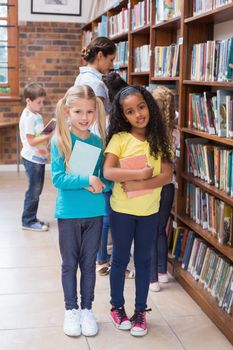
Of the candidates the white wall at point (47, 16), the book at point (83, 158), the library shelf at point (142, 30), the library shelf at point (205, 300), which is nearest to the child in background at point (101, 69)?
the library shelf at point (205, 300)

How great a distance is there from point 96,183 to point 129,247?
408 mm

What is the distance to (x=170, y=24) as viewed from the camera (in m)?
3.62

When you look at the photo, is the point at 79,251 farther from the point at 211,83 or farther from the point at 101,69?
the point at 101,69

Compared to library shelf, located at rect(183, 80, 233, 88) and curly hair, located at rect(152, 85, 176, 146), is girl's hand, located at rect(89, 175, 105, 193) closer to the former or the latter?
curly hair, located at rect(152, 85, 176, 146)

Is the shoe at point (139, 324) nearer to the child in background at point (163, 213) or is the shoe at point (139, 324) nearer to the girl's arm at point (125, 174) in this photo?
the child in background at point (163, 213)

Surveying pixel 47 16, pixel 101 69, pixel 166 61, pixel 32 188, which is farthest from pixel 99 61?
pixel 47 16

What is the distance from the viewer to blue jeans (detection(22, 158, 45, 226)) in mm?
4327

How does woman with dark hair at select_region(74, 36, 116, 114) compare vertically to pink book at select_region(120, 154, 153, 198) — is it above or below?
above

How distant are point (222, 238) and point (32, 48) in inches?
201

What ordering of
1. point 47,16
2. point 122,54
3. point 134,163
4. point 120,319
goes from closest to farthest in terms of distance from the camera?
1. point 134,163
2. point 120,319
3. point 122,54
4. point 47,16

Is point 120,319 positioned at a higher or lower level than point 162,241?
lower

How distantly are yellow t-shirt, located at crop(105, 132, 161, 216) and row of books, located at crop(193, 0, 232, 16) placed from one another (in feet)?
2.99

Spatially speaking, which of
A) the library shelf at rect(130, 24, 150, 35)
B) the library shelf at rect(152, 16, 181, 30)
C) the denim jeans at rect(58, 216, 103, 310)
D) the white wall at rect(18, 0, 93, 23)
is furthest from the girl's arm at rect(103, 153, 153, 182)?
the white wall at rect(18, 0, 93, 23)

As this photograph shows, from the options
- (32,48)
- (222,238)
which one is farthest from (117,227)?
(32,48)
